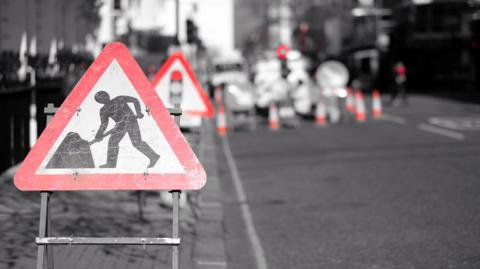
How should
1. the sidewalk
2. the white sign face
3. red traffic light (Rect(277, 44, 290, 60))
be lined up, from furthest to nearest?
red traffic light (Rect(277, 44, 290, 60)) → the sidewalk → the white sign face

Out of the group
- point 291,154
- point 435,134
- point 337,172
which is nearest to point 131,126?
point 337,172

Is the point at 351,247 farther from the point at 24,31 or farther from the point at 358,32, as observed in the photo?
the point at 358,32

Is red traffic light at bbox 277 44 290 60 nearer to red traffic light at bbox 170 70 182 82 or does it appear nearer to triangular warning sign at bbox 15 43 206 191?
red traffic light at bbox 170 70 182 82

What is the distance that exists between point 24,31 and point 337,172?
7.33 metres

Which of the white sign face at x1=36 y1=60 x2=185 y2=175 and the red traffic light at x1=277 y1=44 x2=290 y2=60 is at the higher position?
the white sign face at x1=36 y1=60 x2=185 y2=175

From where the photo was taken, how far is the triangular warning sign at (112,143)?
5602 mm

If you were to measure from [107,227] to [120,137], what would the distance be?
13.4 ft

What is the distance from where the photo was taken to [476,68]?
6047 centimetres

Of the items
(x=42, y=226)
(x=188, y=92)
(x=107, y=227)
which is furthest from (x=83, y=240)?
(x=188, y=92)

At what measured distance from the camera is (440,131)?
2423 cm

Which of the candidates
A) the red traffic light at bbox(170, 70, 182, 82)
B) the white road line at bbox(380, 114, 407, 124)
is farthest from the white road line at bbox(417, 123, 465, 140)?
the red traffic light at bbox(170, 70, 182, 82)

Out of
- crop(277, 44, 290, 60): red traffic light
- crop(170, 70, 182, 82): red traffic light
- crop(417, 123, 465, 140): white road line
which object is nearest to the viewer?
crop(170, 70, 182, 82): red traffic light

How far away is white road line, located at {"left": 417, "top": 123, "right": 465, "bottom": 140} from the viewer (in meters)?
22.2

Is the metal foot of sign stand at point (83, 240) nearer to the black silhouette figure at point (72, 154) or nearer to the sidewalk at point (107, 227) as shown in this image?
the black silhouette figure at point (72, 154)
